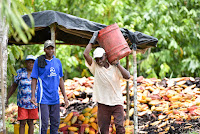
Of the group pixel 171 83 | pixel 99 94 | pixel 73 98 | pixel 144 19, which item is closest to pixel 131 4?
pixel 144 19

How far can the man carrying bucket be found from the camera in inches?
181

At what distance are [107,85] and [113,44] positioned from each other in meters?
0.62

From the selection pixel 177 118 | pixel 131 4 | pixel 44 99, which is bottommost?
pixel 177 118

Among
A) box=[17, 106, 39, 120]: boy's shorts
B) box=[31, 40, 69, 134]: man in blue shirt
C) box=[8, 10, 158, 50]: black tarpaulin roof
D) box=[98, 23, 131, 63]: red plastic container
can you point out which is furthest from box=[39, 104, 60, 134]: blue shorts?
box=[8, 10, 158, 50]: black tarpaulin roof

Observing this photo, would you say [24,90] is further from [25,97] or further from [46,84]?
[46,84]

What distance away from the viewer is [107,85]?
461cm

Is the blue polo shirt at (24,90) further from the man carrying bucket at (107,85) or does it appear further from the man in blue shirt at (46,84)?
the man carrying bucket at (107,85)

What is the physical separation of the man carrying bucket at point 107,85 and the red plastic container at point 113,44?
0.09 metres

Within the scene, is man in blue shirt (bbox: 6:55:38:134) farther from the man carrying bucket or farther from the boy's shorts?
the man carrying bucket

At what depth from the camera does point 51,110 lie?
4.69 metres

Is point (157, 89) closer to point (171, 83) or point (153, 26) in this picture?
point (171, 83)

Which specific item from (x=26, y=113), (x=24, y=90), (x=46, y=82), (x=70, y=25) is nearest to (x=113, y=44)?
(x=70, y=25)

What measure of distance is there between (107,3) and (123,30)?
247 inches

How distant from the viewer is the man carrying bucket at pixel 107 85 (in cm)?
459
